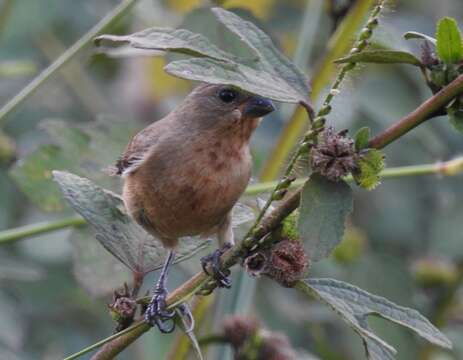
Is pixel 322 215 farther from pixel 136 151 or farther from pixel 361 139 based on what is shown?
pixel 136 151

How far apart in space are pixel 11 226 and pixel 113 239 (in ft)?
5.74

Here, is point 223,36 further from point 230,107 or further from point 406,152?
point 406,152

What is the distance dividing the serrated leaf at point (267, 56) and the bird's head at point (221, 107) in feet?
2.16

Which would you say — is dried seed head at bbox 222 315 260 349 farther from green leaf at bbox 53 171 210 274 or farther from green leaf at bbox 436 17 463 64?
green leaf at bbox 436 17 463 64

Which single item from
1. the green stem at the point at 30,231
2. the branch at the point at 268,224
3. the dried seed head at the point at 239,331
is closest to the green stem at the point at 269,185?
the green stem at the point at 30,231

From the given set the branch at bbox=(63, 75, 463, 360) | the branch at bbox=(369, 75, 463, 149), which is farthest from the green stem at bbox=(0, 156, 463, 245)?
the branch at bbox=(369, 75, 463, 149)

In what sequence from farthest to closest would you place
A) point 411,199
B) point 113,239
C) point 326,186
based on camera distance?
point 411,199
point 113,239
point 326,186

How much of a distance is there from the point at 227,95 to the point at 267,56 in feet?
2.63

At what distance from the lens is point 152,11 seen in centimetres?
332

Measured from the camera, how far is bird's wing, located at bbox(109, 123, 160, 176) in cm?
203

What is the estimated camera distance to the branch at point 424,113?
115 centimetres

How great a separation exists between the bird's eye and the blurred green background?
141 mm

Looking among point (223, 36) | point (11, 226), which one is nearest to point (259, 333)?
point (223, 36)

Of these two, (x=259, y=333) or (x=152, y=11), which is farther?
(x=152, y=11)
